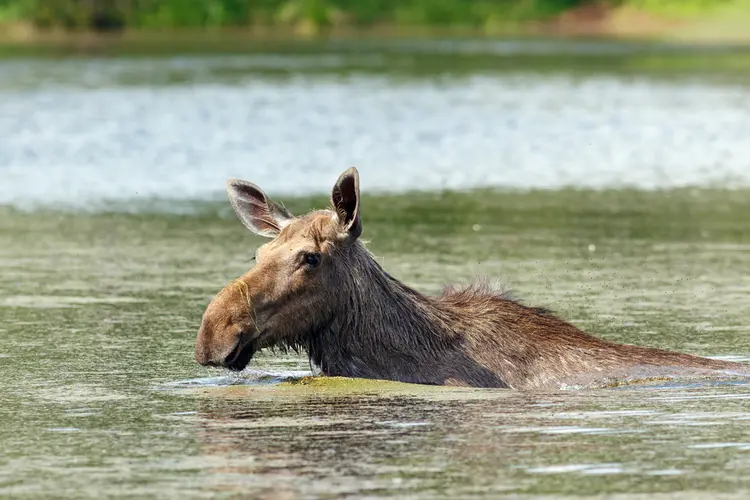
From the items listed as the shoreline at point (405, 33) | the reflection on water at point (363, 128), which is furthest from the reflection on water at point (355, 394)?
the shoreline at point (405, 33)

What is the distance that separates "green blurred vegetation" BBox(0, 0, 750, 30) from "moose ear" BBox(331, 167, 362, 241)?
8747 centimetres

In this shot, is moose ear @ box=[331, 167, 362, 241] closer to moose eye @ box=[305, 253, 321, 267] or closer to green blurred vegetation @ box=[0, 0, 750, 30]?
moose eye @ box=[305, 253, 321, 267]

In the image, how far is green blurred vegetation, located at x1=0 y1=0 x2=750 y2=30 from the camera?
320 ft

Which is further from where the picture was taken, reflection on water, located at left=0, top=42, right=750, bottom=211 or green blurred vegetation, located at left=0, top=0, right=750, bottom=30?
green blurred vegetation, located at left=0, top=0, right=750, bottom=30

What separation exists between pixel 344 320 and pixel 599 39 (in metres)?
76.8

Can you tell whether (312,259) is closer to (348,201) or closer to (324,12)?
(348,201)

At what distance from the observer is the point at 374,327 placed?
1015cm

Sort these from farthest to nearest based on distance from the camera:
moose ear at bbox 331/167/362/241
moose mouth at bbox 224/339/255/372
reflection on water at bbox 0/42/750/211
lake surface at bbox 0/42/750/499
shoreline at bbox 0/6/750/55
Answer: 1. shoreline at bbox 0/6/750/55
2. reflection on water at bbox 0/42/750/211
3. moose ear at bbox 331/167/362/241
4. moose mouth at bbox 224/339/255/372
5. lake surface at bbox 0/42/750/499

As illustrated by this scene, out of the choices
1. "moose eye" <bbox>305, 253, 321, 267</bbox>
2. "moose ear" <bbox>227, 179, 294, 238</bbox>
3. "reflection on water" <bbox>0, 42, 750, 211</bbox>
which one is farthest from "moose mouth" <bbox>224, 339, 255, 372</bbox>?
"reflection on water" <bbox>0, 42, 750, 211</bbox>

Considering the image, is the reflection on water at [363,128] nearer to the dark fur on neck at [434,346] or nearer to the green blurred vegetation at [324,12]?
the dark fur on neck at [434,346]

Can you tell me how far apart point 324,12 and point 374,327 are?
88.4 meters

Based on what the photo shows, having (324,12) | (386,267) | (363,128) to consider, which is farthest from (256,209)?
(324,12)

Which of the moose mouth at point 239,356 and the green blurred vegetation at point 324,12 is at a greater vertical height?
the green blurred vegetation at point 324,12

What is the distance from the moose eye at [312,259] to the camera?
9930mm
